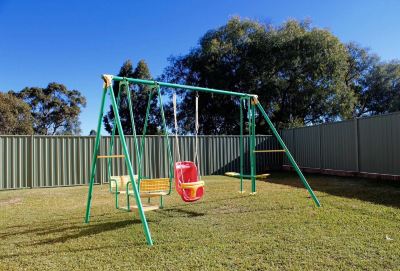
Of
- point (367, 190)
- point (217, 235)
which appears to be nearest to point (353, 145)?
point (367, 190)

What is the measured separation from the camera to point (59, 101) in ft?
108

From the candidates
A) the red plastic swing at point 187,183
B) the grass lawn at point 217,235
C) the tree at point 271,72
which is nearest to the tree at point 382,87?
the tree at point 271,72

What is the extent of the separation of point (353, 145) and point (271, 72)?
9549mm

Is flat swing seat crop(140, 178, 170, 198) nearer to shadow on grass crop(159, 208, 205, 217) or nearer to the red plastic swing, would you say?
the red plastic swing

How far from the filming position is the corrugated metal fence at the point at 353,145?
10.5 m

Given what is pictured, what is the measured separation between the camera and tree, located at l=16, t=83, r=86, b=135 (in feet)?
101

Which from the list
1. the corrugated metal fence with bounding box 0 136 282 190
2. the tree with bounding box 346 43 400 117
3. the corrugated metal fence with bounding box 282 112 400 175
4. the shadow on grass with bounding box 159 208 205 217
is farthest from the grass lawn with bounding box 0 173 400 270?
the tree with bounding box 346 43 400 117

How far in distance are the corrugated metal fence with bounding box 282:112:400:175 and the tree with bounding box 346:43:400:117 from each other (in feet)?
51.5

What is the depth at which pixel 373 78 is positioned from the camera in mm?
28500

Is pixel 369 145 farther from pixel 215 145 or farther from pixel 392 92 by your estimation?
pixel 392 92

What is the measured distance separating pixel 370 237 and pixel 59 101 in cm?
3219

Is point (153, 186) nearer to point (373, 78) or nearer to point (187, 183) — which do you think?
point (187, 183)

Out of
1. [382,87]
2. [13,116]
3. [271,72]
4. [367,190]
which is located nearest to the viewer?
[367,190]

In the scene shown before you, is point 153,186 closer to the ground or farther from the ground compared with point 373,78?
closer to the ground
